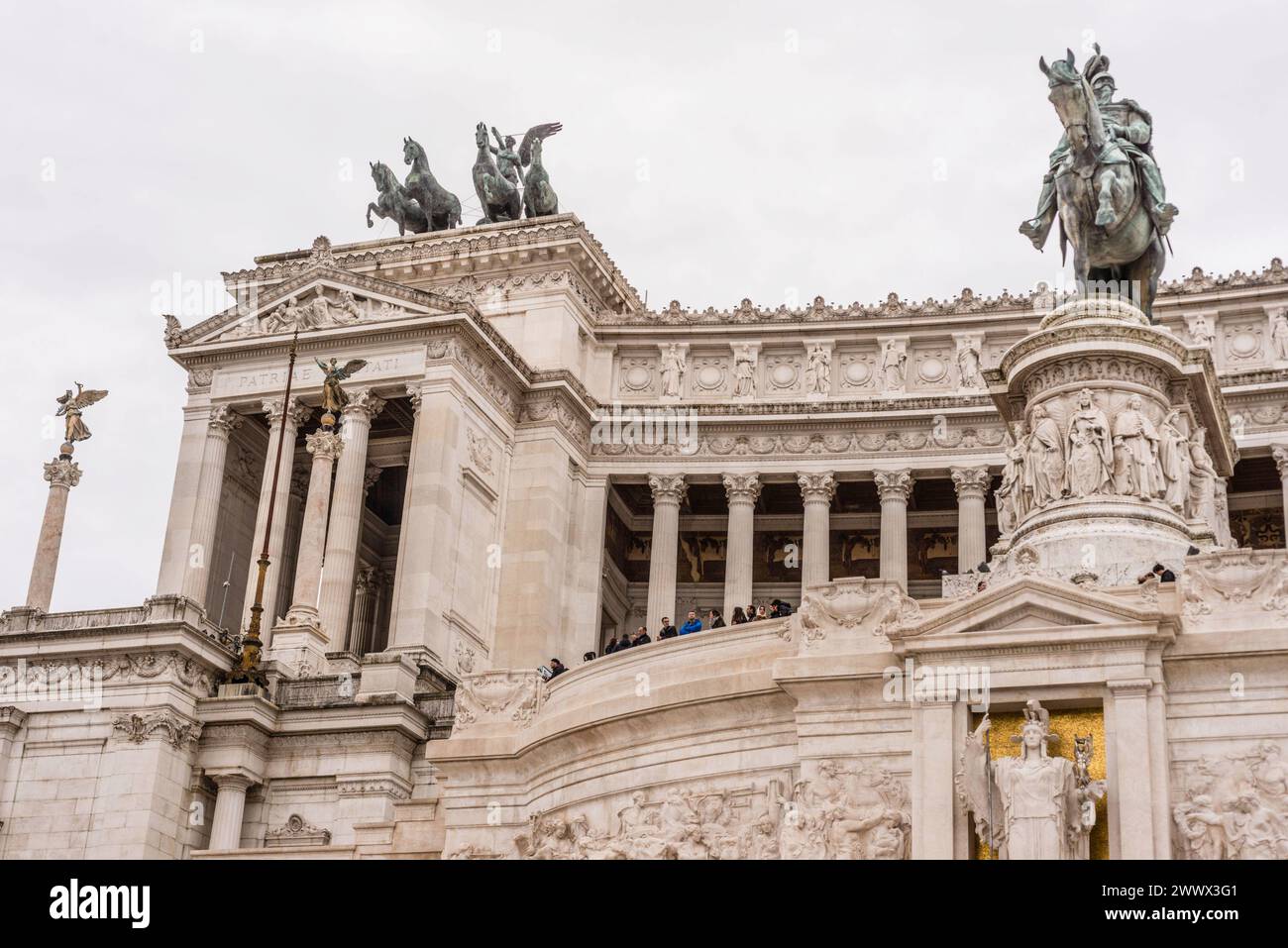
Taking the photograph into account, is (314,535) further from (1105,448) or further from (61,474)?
(1105,448)

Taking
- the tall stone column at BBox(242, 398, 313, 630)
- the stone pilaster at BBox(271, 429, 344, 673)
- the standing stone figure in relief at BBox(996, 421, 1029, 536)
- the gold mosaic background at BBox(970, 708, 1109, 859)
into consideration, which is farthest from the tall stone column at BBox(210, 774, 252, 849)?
the gold mosaic background at BBox(970, 708, 1109, 859)

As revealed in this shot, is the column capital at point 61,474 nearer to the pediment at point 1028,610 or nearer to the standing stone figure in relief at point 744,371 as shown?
the standing stone figure in relief at point 744,371

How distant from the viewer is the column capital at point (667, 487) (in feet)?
217

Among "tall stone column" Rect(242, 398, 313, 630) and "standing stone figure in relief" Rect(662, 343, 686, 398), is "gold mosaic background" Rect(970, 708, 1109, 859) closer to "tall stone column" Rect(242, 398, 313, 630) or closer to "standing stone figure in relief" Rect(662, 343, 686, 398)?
"tall stone column" Rect(242, 398, 313, 630)

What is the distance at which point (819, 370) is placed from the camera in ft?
221

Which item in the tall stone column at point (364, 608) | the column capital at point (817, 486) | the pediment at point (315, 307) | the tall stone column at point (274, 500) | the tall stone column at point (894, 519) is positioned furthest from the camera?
the column capital at point (817, 486)

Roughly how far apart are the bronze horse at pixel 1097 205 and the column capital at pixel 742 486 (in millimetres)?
31664

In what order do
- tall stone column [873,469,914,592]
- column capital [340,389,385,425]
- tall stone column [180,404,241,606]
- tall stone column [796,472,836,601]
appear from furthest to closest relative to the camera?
tall stone column [796,472,836,601] < tall stone column [873,469,914,592] < column capital [340,389,385,425] < tall stone column [180,404,241,606]

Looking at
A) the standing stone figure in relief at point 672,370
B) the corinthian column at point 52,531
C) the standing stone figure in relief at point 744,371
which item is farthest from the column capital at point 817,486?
the corinthian column at point 52,531

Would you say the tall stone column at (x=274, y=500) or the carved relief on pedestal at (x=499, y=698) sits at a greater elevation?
the tall stone column at (x=274, y=500)

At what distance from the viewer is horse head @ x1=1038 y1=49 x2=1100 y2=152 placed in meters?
33.5

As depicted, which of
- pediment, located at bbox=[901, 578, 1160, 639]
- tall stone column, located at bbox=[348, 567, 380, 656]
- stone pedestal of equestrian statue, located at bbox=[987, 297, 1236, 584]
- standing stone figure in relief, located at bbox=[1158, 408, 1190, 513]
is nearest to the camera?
pediment, located at bbox=[901, 578, 1160, 639]

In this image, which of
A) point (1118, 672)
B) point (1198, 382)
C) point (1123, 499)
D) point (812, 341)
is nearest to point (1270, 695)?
point (1118, 672)

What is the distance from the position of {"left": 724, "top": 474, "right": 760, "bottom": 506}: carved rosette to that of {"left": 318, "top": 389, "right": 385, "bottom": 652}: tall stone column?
40.2 ft
